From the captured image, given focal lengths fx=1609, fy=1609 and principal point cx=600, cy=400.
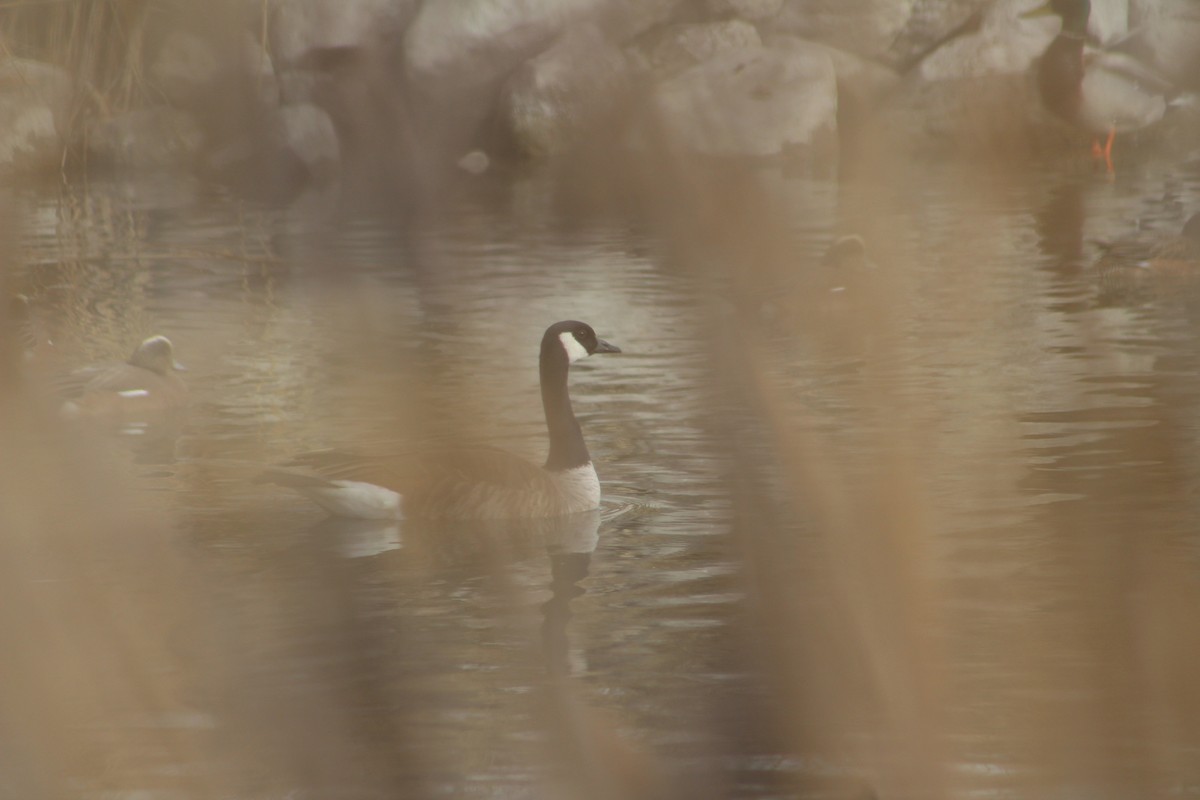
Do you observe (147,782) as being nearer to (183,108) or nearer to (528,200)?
(183,108)

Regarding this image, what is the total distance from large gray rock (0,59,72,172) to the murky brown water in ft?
1.55

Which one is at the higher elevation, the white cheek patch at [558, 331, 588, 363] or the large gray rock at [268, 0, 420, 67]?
the large gray rock at [268, 0, 420, 67]

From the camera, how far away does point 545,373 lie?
320 inches

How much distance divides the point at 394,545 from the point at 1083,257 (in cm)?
965

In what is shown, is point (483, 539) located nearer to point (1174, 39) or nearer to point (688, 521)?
point (688, 521)

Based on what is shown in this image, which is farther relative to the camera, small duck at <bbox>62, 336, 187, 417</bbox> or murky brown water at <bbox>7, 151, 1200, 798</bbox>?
small duck at <bbox>62, 336, 187, 417</bbox>

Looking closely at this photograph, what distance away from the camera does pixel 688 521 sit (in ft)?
22.3

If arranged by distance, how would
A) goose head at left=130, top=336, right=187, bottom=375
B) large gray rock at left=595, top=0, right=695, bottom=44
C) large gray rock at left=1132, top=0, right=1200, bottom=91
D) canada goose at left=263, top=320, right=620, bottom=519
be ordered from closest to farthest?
large gray rock at left=1132, top=0, right=1200, bottom=91 < large gray rock at left=595, top=0, right=695, bottom=44 < canada goose at left=263, top=320, right=620, bottom=519 < goose head at left=130, top=336, right=187, bottom=375

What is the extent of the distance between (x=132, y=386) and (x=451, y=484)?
321 centimetres

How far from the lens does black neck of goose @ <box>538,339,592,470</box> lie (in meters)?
7.57

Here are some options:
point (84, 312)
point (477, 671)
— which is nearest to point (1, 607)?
point (477, 671)

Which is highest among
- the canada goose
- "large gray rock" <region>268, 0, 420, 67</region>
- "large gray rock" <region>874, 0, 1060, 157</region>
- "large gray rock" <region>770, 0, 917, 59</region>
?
"large gray rock" <region>268, 0, 420, 67</region>

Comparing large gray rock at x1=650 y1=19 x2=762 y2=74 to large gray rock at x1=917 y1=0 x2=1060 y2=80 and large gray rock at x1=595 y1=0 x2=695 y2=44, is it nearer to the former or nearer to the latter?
large gray rock at x1=595 y1=0 x2=695 y2=44

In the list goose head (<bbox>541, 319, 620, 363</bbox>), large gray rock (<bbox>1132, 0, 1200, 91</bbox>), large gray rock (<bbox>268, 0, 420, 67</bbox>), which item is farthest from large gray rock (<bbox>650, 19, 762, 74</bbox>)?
goose head (<bbox>541, 319, 620, 363</bbox>)
